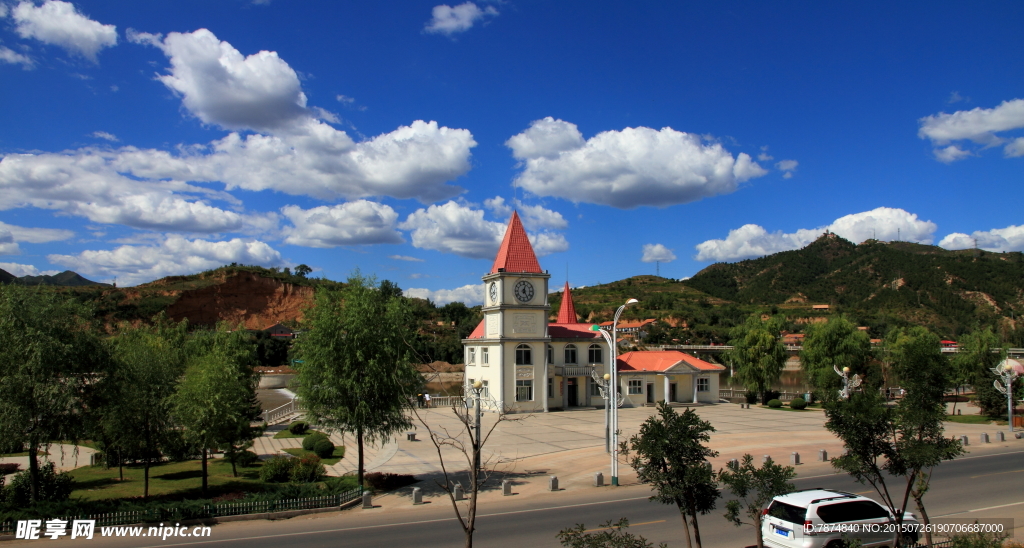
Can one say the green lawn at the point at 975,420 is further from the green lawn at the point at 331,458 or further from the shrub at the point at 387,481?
the green lawn at the point at 331,458

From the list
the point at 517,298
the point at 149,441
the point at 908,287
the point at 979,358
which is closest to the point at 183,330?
the point at 517,298

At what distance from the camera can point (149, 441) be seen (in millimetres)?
19594

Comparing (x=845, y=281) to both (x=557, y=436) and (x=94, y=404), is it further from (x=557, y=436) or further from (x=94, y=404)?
(x=94, y=404)

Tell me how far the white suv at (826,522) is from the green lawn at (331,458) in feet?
63.8

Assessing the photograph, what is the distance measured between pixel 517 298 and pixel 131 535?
31112mm

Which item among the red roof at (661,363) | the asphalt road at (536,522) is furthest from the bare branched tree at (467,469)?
the red roof at (661,363)

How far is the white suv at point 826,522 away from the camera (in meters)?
11.4

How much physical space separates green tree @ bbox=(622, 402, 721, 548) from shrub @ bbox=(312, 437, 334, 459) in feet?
69.2

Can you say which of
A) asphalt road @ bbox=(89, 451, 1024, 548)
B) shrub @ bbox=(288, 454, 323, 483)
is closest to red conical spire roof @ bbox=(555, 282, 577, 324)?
shrub @ bbox=(288, 454, 323, 483)

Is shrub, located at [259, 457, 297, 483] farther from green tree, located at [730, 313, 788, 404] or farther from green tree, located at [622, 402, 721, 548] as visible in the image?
green tree, located at [730, 313, 788, 404]

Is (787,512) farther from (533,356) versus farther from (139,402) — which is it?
(533,356)

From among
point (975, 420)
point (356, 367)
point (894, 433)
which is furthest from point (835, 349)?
point (894, 433)

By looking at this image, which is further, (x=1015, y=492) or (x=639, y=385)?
(x=639, y=385)

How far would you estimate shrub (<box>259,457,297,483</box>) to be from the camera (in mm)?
22031
